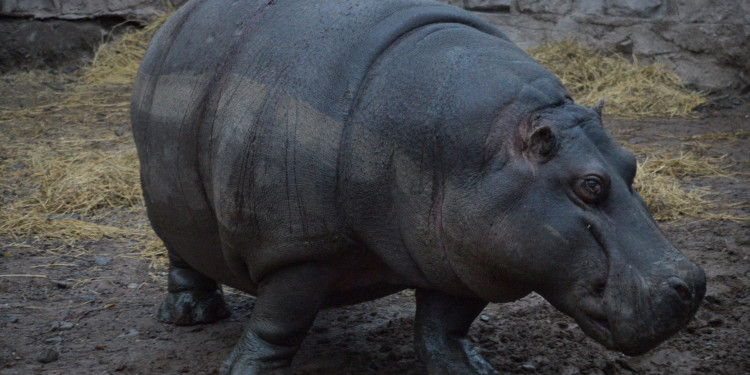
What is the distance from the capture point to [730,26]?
6.66m

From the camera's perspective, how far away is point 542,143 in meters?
2.02

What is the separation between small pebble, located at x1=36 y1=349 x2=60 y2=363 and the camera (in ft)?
9.57

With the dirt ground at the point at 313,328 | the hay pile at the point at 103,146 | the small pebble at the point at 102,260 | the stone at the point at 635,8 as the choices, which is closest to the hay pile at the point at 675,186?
the hay pile at the point at 103,146

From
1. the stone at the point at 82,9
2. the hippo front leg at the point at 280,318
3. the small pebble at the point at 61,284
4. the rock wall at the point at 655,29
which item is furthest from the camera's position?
the stone at the point at 82,9

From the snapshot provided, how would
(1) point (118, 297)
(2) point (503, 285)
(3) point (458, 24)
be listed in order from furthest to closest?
(1) point (118, 297) < (3) point (458, 24) < (2) point (503, 285)

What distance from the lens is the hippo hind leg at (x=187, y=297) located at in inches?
127

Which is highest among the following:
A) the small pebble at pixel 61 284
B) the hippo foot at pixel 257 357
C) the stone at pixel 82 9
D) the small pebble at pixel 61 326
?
the stone at pixel 82 9

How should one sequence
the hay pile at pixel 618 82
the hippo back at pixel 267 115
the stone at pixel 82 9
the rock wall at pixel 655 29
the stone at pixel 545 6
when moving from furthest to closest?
the stone at pixel 82 9 < the stone at pixel 545 6 < the rock wall at pixel 655 29 < the hay pile at pixel 618 82 < the hippo back at pixel 267 115

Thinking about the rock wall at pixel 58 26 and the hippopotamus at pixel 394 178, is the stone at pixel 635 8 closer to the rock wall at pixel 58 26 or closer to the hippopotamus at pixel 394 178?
the rock wall at pixel 58 26

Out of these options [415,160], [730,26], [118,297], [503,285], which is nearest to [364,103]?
[415,160]

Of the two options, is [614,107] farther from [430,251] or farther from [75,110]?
[430,251]

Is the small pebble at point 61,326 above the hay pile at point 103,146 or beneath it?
above

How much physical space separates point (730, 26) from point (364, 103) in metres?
5.39

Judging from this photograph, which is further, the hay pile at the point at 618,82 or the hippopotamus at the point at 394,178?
the hay pile at the point at 618,82
